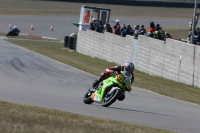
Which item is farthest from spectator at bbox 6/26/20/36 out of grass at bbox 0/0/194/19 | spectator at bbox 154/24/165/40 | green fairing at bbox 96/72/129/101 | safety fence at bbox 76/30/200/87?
green fairing at bbox 96/72/129/101

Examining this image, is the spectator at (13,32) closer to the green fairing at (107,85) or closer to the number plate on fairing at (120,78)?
the green fairing at (107,85)

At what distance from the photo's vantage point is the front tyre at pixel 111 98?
40.3 ft

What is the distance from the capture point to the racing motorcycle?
12391 millimetres

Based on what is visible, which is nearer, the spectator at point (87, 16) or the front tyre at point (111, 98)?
the front tyre at point (111, 98)

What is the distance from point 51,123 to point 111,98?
393 cm

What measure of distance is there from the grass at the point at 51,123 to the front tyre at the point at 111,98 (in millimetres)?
2126

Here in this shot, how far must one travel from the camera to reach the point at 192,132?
10.2 meters

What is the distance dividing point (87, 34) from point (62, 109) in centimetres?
1934

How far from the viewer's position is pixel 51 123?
8.70 meters

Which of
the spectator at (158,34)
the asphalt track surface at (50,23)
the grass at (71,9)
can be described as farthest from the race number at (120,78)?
the grass at (71,9)

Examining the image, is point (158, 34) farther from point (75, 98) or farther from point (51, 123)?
point (51, 123)

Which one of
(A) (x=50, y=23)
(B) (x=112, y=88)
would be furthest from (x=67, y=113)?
(A) (x=50, y=23)

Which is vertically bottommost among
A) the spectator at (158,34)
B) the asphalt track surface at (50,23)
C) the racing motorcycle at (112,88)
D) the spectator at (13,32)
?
the asphalt track surface at (50,23)

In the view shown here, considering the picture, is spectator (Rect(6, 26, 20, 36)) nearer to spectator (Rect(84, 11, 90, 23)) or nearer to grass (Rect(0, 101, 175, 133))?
spectator (Rect(84, 11, 90, 23))
